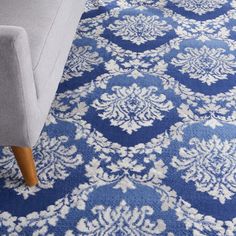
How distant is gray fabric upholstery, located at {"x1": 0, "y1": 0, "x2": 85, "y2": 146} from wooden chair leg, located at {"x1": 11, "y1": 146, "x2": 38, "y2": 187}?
5 cm

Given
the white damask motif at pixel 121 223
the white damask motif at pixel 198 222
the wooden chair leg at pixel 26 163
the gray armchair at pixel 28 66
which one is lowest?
the white damask motif at pixel 198 222

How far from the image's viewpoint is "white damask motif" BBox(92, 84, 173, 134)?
159 centimetres

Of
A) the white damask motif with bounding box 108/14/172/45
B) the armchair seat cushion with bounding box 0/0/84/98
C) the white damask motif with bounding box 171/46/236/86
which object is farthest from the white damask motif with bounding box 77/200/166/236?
the white damask motif with bounding box 108/14/172/45

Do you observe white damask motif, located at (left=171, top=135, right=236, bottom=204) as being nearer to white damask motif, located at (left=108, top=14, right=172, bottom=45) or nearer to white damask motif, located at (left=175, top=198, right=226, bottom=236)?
white damask motif, located at (left=175, top=198, right=226, bottom=236)

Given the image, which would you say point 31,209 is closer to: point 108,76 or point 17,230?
point 17,230

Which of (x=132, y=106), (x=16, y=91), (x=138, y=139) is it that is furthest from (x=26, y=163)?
(x=132, y=106)

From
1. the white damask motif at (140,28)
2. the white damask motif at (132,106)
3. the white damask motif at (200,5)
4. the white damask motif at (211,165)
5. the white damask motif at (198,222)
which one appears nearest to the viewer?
the white damask motif at (198,222)

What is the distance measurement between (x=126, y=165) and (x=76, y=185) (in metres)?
0.19

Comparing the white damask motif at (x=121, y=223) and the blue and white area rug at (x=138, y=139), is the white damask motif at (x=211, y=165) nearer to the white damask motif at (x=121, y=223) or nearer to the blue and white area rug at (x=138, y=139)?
the blue and white area rug at (x=138, y=139)

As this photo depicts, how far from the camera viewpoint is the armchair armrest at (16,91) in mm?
1050

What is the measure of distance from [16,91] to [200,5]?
1521 mm

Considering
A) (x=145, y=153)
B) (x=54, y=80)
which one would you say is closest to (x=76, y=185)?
(x=145, y=153)

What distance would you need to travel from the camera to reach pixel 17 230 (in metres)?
1.23

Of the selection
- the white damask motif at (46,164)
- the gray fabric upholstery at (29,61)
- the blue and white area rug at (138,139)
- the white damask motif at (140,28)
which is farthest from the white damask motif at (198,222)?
the white damask motif at (140,28)
